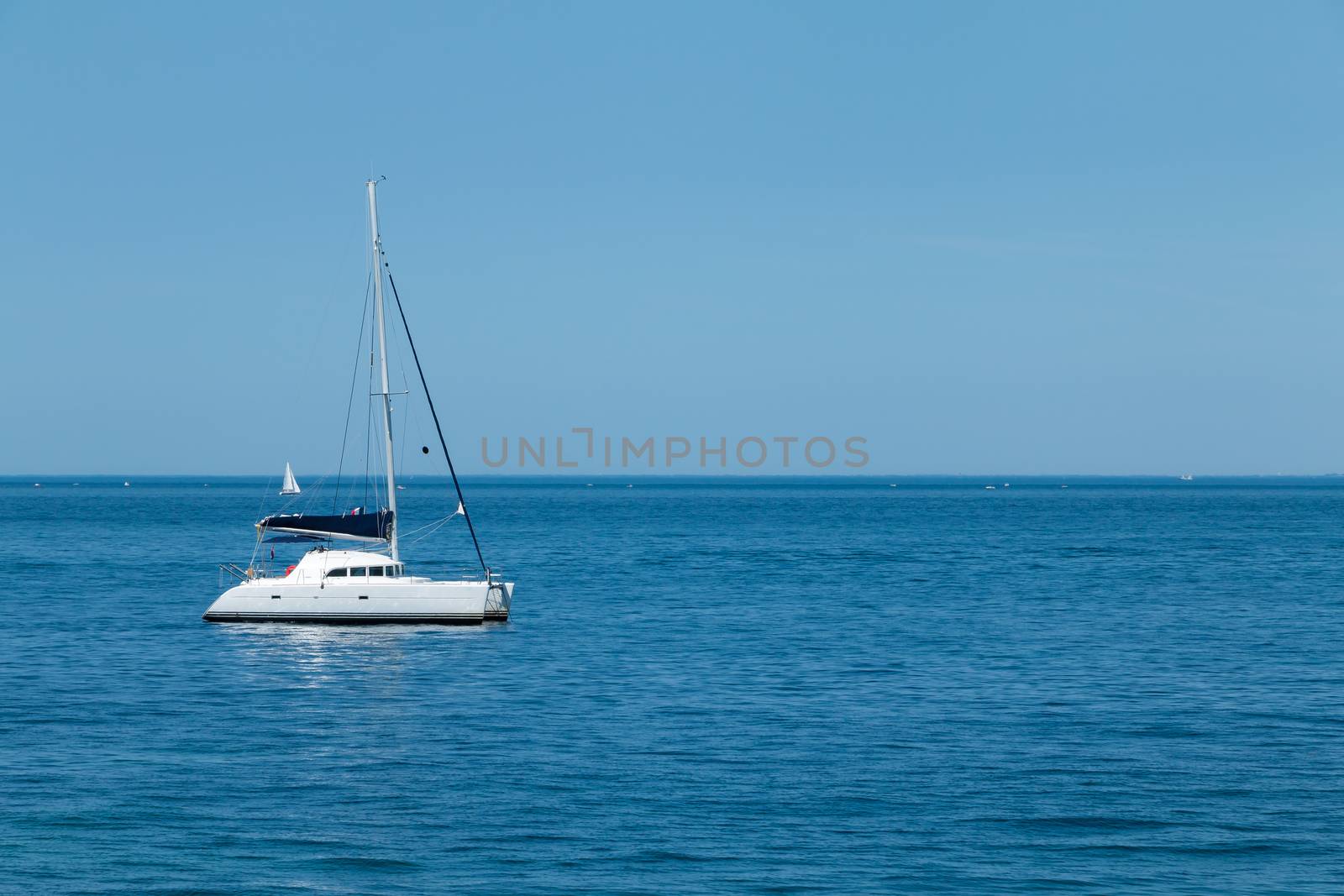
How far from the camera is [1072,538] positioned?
393ft

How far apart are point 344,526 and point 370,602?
3443mm

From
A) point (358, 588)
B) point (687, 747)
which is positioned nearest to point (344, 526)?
point (358, 588)

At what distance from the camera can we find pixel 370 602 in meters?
48.5

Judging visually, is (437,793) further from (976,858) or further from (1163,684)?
(1163,684)

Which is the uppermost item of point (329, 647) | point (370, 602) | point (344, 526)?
point (344, 526)

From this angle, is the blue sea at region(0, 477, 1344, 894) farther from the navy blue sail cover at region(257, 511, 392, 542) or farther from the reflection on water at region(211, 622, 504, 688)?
the navy blue sail cover at region(257, 511, 392, 542)

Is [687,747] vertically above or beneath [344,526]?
beneath

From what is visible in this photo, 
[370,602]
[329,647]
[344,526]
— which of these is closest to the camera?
[329,647]

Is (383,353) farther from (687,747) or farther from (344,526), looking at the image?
(687,747)

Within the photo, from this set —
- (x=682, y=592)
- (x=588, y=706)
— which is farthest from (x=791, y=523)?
(x=588, y=706)

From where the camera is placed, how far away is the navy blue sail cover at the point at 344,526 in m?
50.1

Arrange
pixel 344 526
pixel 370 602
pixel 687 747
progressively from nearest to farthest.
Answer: pixel 687 747, pixel 370 602, pixel 344 526

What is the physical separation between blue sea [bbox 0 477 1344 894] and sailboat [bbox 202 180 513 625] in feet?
2.55

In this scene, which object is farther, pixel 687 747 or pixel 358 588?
pixel 358 588
